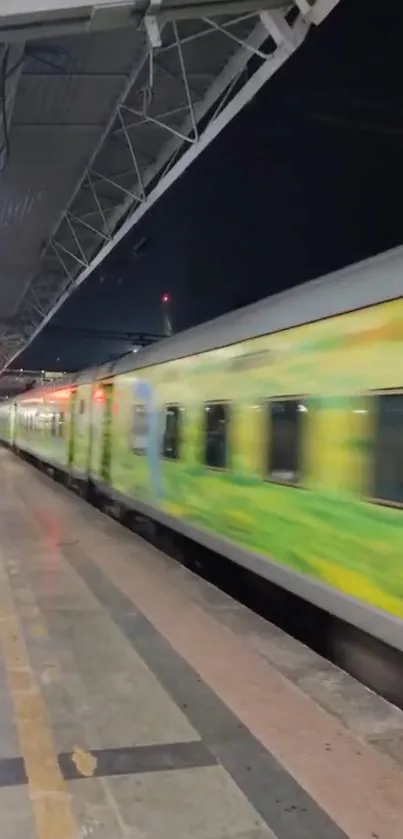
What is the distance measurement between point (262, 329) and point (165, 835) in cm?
460

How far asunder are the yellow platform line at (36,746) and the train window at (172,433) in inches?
154

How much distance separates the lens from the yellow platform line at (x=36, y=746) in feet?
12.0

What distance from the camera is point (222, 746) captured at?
4488mm

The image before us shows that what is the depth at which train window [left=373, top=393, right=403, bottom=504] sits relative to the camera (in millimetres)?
5184

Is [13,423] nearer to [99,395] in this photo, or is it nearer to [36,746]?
[99,395]

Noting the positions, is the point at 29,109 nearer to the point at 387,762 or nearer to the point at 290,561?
the point at 290,561

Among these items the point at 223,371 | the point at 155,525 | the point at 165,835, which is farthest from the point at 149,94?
the point at 165,835

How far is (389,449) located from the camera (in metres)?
5.32

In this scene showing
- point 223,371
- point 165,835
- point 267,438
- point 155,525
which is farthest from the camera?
point 155,525

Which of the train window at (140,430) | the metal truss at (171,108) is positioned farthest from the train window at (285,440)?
the train window at (140,430)

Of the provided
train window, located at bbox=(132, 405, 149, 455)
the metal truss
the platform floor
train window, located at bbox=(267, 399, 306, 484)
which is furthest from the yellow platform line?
train window, located at bbox=(132, 405, 149, 455)

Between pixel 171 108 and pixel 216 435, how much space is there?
21.5 ft

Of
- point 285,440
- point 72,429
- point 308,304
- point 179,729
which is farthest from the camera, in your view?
point 72,429

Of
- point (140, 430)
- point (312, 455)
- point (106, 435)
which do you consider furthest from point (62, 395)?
point (312, 455)
